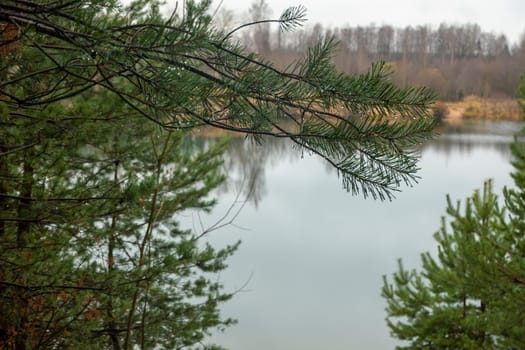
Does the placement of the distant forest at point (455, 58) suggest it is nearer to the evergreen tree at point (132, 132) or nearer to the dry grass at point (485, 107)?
the dry grass at point (485, 107)

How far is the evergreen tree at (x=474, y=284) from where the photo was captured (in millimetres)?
4590

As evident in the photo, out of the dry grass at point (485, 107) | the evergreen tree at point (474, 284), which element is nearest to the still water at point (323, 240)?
the dry grass at point (485, 107)

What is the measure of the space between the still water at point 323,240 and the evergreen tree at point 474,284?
228 cm

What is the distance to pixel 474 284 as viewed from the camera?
4.66 meters

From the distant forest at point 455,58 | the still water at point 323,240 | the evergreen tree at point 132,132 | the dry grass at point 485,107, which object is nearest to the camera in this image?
the evergreen tree at point 132,132

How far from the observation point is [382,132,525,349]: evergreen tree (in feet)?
15.1

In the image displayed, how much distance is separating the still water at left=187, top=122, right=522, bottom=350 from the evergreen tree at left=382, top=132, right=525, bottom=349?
2279 mm

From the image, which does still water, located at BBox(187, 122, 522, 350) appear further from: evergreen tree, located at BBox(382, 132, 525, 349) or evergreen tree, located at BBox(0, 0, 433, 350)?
evergreen tree, located at BBox(0, 0, 433, 350)

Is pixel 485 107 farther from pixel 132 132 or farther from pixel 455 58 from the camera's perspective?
pixel 132 132

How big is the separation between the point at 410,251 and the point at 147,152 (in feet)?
34.7

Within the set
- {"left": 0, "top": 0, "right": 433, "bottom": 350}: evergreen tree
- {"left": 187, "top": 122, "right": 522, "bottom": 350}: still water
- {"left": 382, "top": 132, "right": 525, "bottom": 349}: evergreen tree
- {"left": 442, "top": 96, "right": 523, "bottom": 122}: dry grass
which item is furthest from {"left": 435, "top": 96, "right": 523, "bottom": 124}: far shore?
{"left": 0, "top": 0, "right": 433, "bottom": 350}: evergreen tree

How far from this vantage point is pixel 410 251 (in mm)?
13617

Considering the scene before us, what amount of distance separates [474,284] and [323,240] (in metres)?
9.85

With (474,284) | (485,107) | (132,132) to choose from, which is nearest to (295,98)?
(132,132)
